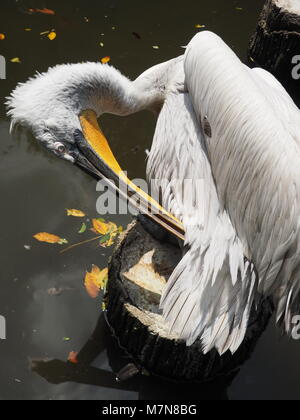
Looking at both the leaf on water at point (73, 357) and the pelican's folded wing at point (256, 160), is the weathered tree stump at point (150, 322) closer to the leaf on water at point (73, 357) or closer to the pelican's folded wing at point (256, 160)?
the leaf on water at point (73, 357)

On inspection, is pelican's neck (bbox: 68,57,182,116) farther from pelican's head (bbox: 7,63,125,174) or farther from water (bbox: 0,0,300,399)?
water (bbox: 0,0,300,399)

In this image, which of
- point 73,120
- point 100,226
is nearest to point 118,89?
point 73,120

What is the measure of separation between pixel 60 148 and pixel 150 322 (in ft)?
2.97

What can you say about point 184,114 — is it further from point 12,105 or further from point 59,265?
point 59,265

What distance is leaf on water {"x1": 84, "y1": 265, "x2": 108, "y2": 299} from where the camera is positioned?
2998 mm

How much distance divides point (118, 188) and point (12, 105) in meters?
0.61

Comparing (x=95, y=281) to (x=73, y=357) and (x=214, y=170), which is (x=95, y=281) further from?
(x=214, y=170)

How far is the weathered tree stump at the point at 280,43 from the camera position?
13.5ft

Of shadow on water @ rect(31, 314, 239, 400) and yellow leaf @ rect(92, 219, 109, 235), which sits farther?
yellow leaf @ rect(92, 219, 109, 235)

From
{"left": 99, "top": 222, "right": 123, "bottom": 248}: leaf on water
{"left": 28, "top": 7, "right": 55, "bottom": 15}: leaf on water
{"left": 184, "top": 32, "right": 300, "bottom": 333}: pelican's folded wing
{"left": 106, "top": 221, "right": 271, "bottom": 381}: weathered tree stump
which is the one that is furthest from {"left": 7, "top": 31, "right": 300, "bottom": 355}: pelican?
{"left": 28, "top": 7, "right": 55, "bottom": 15}: leaf on water

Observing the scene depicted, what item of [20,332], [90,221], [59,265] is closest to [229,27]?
[90,221]

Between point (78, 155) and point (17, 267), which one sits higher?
point (78, 155)

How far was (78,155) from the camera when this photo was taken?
2.53 m

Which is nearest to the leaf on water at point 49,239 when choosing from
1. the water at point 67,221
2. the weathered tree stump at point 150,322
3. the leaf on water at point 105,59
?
the water at point 67,221
